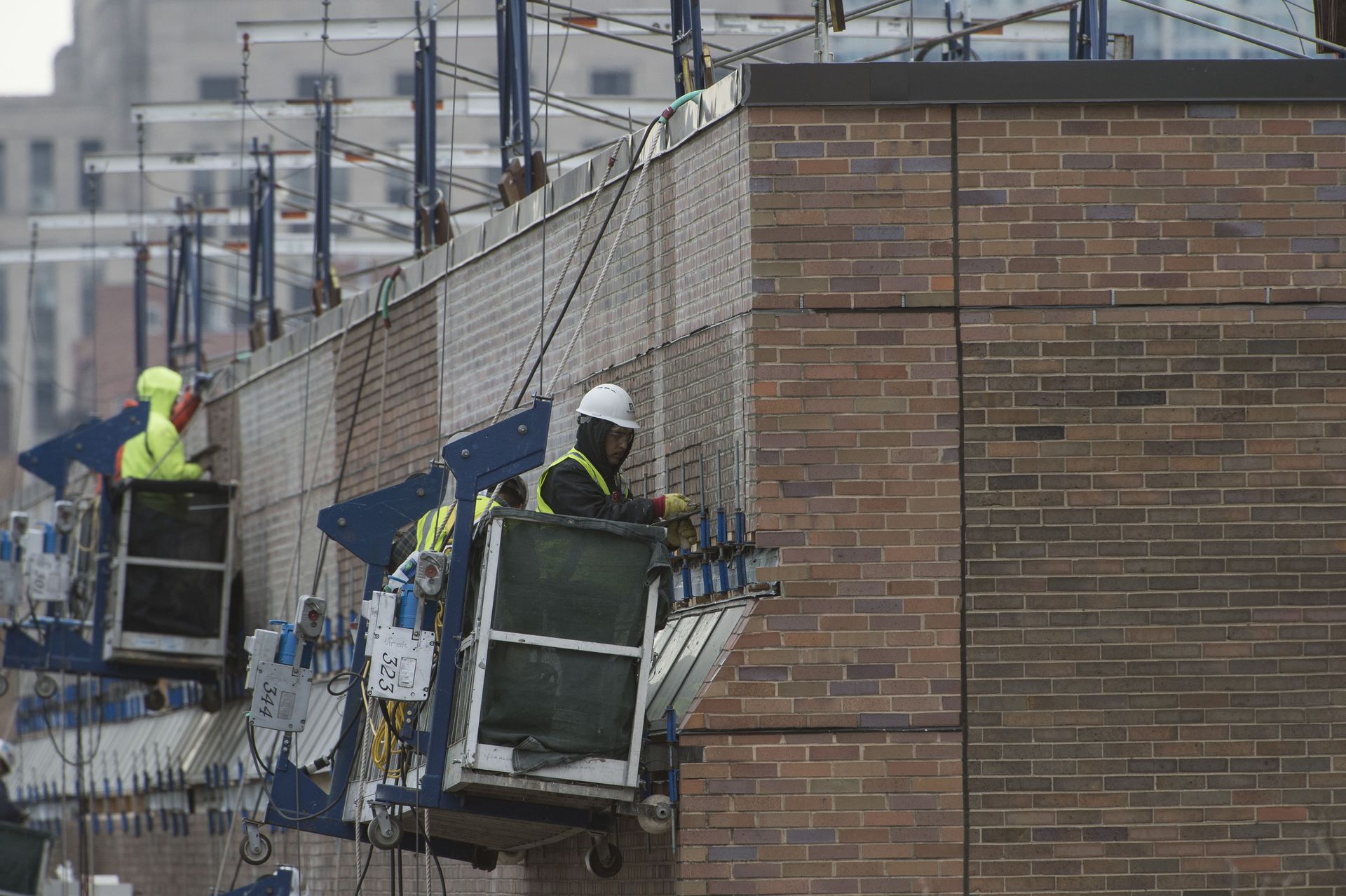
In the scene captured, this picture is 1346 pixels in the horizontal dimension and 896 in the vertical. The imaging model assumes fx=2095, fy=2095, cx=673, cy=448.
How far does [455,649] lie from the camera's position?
967 centimetres

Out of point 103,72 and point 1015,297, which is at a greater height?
point 103,72

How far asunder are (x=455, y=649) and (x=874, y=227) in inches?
111

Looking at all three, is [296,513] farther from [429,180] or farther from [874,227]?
[874,227]

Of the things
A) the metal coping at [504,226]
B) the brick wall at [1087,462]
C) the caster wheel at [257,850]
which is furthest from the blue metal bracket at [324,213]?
the brick wall at [1087,462]

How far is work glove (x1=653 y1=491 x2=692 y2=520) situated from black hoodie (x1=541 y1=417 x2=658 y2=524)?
0.20 feet

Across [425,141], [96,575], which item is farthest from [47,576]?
[425,141]

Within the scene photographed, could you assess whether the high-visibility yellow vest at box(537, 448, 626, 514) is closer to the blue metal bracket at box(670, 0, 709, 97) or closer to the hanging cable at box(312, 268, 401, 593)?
the blue metal bracket at box(670, 0, 709, 97)

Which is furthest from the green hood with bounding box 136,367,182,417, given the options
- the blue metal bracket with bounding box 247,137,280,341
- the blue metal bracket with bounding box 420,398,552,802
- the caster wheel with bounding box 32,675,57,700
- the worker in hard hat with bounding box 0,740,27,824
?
the blue metal bracket with bounding box 420,398,552,802

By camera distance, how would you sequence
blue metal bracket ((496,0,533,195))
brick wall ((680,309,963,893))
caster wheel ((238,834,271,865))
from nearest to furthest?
brick wall ((680,309,963,893)) < caster wheel ((238,834,271,865)) < blue metal bracket ((496,0,533,195))

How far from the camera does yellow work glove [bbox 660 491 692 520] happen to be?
1021cm

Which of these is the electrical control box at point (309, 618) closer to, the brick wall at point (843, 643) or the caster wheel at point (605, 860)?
the caster wheel at point (605, 860)

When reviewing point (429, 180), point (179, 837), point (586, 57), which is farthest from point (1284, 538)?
point (586, 57)

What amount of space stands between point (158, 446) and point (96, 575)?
146 cm

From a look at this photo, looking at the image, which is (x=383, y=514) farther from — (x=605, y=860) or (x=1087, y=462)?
(x=1087, y=462)
